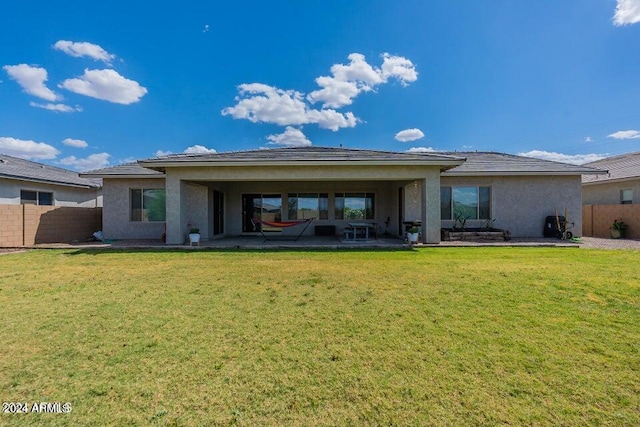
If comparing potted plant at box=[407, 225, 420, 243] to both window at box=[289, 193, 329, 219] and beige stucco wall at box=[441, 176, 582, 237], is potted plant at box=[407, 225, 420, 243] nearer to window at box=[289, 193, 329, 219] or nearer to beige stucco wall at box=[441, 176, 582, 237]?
beige stucco wall at box=[441, 176, 582, 237]

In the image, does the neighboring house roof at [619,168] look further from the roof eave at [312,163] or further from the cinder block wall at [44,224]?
the cinder block wall at [44,224]

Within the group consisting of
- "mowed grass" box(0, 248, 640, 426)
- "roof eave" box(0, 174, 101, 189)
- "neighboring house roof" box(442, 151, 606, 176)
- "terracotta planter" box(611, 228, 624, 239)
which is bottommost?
"mowed grass" box(0, 248, 640, 426)

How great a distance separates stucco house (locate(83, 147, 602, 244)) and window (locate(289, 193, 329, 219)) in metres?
0.05

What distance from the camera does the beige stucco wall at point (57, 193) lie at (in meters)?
12.2

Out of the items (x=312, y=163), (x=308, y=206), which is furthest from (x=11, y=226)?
(x=308, y=206)

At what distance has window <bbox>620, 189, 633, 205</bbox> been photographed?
15048mm

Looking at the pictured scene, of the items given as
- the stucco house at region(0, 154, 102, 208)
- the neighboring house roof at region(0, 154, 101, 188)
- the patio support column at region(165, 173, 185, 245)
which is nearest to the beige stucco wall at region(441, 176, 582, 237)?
the patio support column at region(165, 173, 185, 245)

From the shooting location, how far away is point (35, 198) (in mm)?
13750

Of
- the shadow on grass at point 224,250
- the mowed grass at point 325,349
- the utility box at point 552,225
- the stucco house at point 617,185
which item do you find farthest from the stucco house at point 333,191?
the mowed grass at point 325,349

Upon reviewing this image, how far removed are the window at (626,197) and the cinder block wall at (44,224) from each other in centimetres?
2625

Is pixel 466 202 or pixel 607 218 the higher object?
pixel 466 202

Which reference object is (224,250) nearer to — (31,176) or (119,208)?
(119,208)

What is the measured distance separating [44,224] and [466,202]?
17306mm

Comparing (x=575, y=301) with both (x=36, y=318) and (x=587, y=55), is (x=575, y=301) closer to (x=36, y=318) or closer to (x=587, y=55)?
(x=36, y=318)
